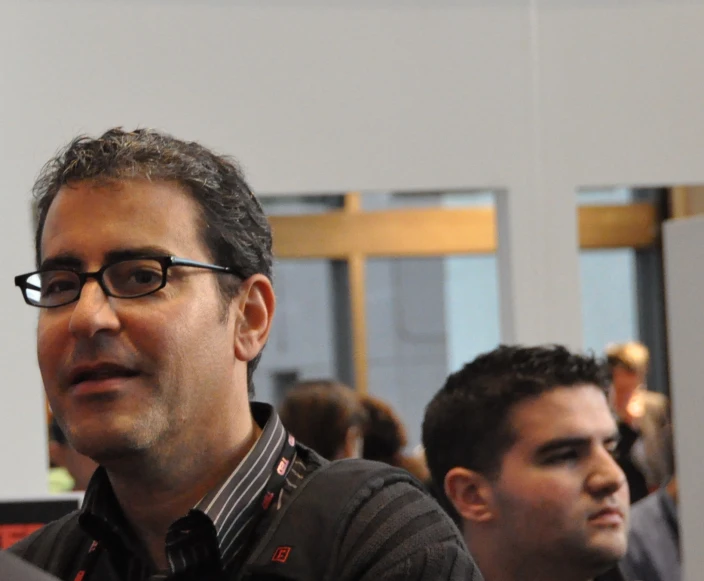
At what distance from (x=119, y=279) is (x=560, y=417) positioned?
1297 millimetres

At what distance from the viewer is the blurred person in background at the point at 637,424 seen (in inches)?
180

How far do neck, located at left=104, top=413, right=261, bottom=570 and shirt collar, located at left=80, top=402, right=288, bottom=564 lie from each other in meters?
0.02

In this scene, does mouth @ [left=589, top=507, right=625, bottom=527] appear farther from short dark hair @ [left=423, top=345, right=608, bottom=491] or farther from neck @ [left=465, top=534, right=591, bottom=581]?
short dark hair @ [left=423, top=345, right=608, bottom=491]

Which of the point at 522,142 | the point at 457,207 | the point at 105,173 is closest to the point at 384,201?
the point at 457,207

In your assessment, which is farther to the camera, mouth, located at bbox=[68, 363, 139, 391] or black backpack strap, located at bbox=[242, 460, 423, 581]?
mouth, located at bbox=[68, 363, 139, 391]

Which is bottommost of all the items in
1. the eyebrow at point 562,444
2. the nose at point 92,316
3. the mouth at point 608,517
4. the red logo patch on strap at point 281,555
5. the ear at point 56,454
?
the ear at point 56,454

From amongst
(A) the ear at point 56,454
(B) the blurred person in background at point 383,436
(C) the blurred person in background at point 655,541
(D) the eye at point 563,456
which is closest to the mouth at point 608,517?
(D) the eye at point 563,456

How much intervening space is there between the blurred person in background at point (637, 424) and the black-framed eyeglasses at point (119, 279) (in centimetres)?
309

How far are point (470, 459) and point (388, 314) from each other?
6731 millimetres

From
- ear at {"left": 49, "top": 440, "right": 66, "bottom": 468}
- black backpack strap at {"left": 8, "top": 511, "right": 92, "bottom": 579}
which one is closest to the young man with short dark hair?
black backpack strap at {"left": 8, "top": 511, "right": 92, "bottom": 579}

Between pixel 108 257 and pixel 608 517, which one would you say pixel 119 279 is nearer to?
pixel 108 257

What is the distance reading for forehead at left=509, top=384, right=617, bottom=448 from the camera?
97.7 inches

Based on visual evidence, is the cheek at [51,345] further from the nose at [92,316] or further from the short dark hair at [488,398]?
the short dark hair at [488,398]

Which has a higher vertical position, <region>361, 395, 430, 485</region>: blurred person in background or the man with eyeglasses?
the man with eyeglasses
